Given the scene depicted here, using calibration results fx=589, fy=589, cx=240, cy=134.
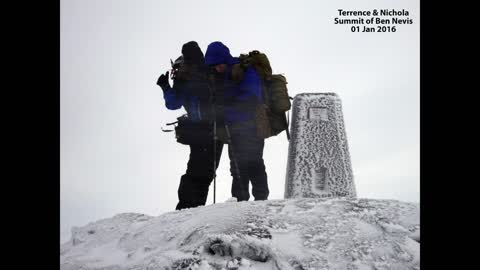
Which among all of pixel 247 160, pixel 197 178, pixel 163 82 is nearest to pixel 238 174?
pixel 247 160

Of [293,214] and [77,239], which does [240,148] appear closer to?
[293,214]

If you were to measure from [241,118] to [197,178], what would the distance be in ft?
2.79

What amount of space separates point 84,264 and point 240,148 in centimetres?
227

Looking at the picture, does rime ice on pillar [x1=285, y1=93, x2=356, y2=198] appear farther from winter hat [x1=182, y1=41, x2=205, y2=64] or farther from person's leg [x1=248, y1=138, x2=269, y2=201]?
winter hat [x1=182, y1=41, x2=205, y2=64]

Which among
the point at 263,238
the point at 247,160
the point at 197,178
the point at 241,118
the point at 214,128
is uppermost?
the point at 241,118

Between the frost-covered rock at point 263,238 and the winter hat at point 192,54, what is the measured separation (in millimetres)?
1751

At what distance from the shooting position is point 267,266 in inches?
188

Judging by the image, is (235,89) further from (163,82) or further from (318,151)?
(318,151)

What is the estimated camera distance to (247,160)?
266 inches

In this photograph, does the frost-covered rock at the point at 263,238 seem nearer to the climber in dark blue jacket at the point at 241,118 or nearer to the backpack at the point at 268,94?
the climber in dark blue jacket at the point at 241,118

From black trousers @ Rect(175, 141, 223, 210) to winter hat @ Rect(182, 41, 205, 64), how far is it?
37.8 inches

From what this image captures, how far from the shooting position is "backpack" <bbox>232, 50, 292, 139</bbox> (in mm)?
6595

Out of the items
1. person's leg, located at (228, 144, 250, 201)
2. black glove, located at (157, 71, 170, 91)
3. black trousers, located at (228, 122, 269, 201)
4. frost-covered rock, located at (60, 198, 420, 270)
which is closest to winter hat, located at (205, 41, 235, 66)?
black glove, located at (157, 71, 170, 91)

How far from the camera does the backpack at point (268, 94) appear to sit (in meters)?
6.59
